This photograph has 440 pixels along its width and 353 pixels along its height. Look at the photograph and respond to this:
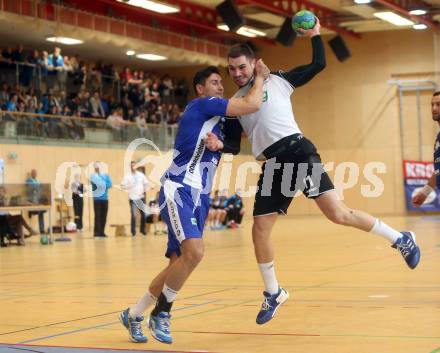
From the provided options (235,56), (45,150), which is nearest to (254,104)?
(235,56)

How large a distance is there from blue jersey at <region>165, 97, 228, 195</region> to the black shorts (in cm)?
87

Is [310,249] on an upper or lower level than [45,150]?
lower

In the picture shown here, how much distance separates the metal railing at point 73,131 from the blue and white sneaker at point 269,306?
19630 mm

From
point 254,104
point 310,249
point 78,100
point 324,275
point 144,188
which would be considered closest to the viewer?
point 254,104

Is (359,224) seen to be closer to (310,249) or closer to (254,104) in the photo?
(254,104)

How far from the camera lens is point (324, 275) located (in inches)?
434

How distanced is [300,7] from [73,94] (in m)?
9.00

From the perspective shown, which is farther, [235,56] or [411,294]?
[411,294]

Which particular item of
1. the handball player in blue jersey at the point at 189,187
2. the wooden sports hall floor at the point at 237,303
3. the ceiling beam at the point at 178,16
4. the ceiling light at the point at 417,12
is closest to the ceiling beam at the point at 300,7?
the ceiling beam at the point at 178,16

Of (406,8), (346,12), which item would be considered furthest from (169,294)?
(346,12)

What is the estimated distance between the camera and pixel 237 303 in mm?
8469

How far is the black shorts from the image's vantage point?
282 inches

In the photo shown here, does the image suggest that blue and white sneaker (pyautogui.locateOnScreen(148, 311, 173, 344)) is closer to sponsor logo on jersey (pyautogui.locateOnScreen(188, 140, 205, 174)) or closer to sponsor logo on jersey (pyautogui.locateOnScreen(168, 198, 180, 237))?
sponsor logo on jersey (pyautogui.locateOnScreen(168, 198, 180, 237))

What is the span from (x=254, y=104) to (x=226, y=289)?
392 centimetres
